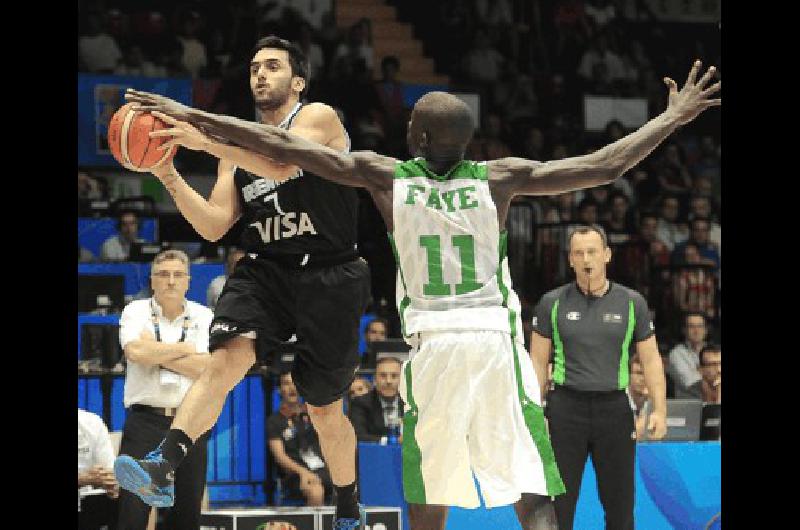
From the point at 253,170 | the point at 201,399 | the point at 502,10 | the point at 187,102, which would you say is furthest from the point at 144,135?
the point at 502,10

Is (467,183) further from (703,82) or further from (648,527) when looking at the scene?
Answer: (648,527)

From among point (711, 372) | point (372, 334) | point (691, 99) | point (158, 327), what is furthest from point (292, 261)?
point (711, 372)

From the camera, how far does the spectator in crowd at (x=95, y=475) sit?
26.9ft

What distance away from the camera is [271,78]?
6.12 metres

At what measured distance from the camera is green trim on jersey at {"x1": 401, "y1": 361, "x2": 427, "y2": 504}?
16.8 ft

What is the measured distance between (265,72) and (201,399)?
155 cm

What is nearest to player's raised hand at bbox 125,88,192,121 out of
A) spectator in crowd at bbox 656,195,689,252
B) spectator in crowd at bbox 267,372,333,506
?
spectator in crowd at bbox 267,372,333,506

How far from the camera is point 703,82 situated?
217 inches

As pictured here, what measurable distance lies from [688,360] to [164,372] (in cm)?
655

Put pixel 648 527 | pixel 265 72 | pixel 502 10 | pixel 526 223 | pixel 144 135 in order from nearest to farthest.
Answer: pixel 144 135 → pixel 265 72 → pixel 648 527 → pixel 526 223 → pixel 502 10

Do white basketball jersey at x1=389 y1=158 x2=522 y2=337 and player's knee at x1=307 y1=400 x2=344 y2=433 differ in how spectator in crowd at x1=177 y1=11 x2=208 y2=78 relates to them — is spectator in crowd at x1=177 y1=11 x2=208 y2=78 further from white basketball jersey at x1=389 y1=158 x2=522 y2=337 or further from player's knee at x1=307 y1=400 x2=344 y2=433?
white basketball jersey at x1=389 y1=158 x2=522 y2=337

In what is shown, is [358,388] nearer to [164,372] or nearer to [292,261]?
[164,372]
